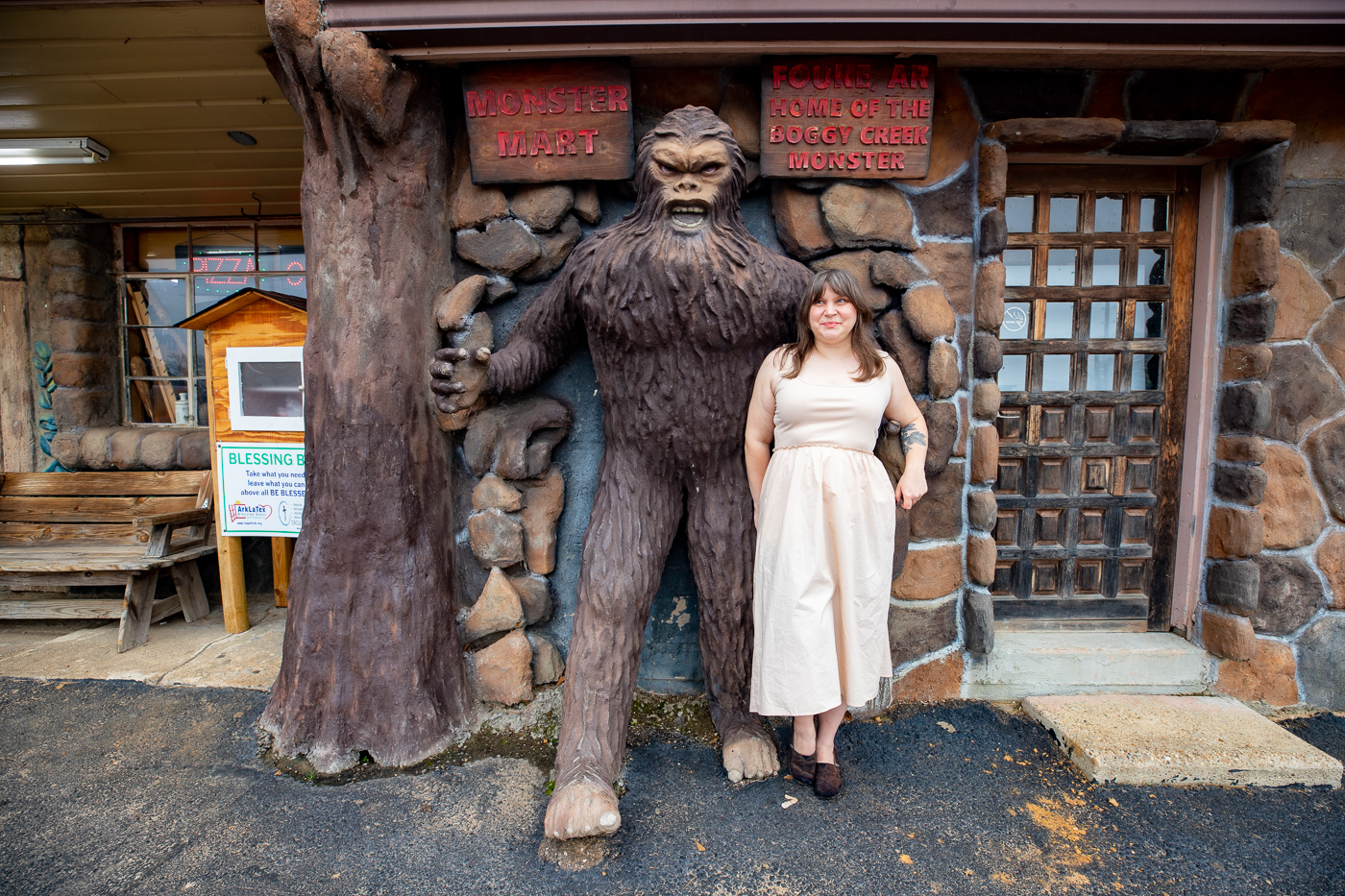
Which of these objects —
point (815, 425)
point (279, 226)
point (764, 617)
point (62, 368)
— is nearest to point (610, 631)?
point (764, 617)

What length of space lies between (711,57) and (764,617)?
1.76 meters

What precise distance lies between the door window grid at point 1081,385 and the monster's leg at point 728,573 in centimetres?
123

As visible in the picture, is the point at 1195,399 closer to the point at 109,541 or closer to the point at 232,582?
the point at 232,582

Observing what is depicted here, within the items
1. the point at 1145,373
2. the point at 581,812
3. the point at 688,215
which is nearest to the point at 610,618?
the point at 581,812

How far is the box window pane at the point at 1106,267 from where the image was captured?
259cm

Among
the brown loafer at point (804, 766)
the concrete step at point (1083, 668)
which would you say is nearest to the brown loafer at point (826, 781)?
the brown loafer at point (804, 766)

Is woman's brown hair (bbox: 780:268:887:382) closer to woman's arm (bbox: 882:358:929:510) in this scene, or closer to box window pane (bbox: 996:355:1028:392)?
woman's arm (bbox: 882:358:929:510)

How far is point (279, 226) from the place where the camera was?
413 centimetres

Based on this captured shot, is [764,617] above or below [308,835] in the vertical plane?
above

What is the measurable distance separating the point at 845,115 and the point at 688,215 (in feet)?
2.26

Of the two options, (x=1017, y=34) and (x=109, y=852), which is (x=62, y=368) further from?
(x=1017, y=34)

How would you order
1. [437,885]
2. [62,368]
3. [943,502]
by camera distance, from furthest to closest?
[62,368]
[943,502]
[437,885]

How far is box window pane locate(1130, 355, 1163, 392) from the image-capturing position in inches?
103

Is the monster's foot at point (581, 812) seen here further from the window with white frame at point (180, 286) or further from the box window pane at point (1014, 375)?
the window with white frame at point (180, 286)
